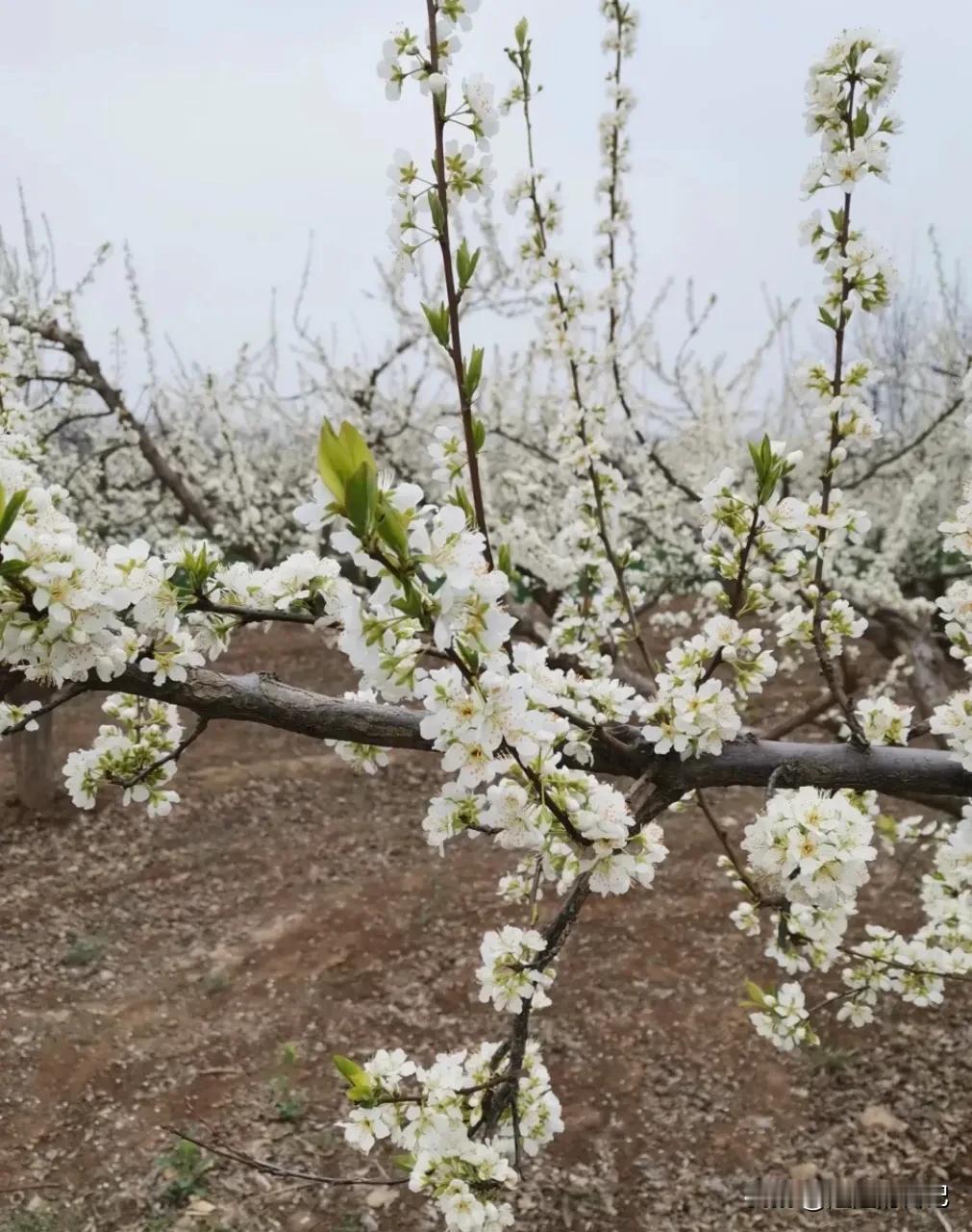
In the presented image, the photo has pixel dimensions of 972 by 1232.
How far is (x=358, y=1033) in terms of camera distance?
4.21 meters

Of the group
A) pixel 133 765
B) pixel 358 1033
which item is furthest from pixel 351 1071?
pixel 358 1033

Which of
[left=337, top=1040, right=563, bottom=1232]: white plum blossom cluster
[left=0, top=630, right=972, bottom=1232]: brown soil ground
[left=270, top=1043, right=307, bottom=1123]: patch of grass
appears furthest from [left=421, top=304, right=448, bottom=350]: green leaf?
[left=270, top=1043, right=307, bottom=1123]: patch of grass

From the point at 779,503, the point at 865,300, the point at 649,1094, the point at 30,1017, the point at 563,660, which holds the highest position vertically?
the point at 563,660

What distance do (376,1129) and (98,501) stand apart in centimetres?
890

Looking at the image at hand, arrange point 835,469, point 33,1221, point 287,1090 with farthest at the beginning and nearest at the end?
point 287,1090
point 33,1221
point 835,469

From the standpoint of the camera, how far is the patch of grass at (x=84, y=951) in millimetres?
4828

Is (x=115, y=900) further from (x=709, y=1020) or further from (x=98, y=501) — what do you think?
(x=98, y=501)

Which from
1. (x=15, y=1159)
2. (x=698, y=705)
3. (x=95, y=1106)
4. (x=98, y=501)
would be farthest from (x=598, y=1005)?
(x=98, y=501)

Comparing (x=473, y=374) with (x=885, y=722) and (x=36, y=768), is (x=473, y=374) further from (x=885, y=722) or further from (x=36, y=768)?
(x=36, y=768)

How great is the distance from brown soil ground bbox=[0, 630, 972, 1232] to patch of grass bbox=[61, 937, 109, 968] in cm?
2

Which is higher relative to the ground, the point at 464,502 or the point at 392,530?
the point at 464,502

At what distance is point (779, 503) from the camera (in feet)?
5.44

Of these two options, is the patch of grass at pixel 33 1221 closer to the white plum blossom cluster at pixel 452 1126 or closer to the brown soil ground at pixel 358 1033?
the brown soil ground at pixel 358 1033

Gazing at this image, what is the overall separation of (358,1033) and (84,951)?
5.59 feet
